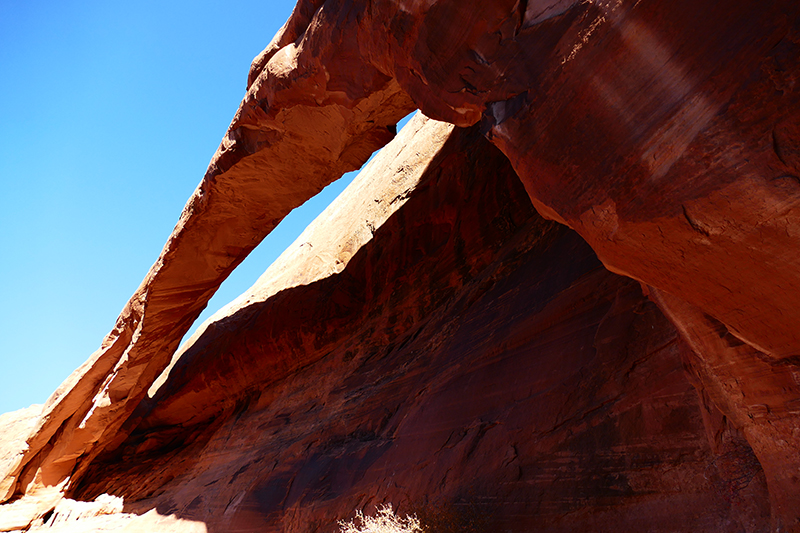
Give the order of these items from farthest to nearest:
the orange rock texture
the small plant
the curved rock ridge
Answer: the small plant
the curved rock ridge
the orange rock texture

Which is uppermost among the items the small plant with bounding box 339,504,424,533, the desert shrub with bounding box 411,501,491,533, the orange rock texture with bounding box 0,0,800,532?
the orange rock texture with bounding box 0,0,800,532

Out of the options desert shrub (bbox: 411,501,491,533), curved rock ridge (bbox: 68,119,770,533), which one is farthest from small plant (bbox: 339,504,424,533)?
curved rock ridge (bbox: 68,119,770,533)

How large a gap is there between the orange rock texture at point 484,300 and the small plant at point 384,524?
26 centimetres

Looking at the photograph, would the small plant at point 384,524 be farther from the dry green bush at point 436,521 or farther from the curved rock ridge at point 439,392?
the curved rock ridge at point 439,392

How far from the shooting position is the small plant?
15.0 feet

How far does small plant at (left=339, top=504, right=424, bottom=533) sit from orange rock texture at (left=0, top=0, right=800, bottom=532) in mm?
264

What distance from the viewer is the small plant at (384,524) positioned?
459cm

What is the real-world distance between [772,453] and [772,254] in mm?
1282

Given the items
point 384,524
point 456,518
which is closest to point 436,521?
point 456,518

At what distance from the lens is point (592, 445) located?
414cm

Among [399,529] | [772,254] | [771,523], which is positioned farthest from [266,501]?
[772,254]

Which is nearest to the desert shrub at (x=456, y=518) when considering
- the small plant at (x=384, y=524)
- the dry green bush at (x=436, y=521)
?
the dry green bush at (x=436, y=521)

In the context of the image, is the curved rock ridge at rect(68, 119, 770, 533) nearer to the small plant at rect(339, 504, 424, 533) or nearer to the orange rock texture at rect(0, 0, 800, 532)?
the orange rock texture at rect(0, 0, 800, 532)

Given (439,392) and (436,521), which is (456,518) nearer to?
(436,521)
